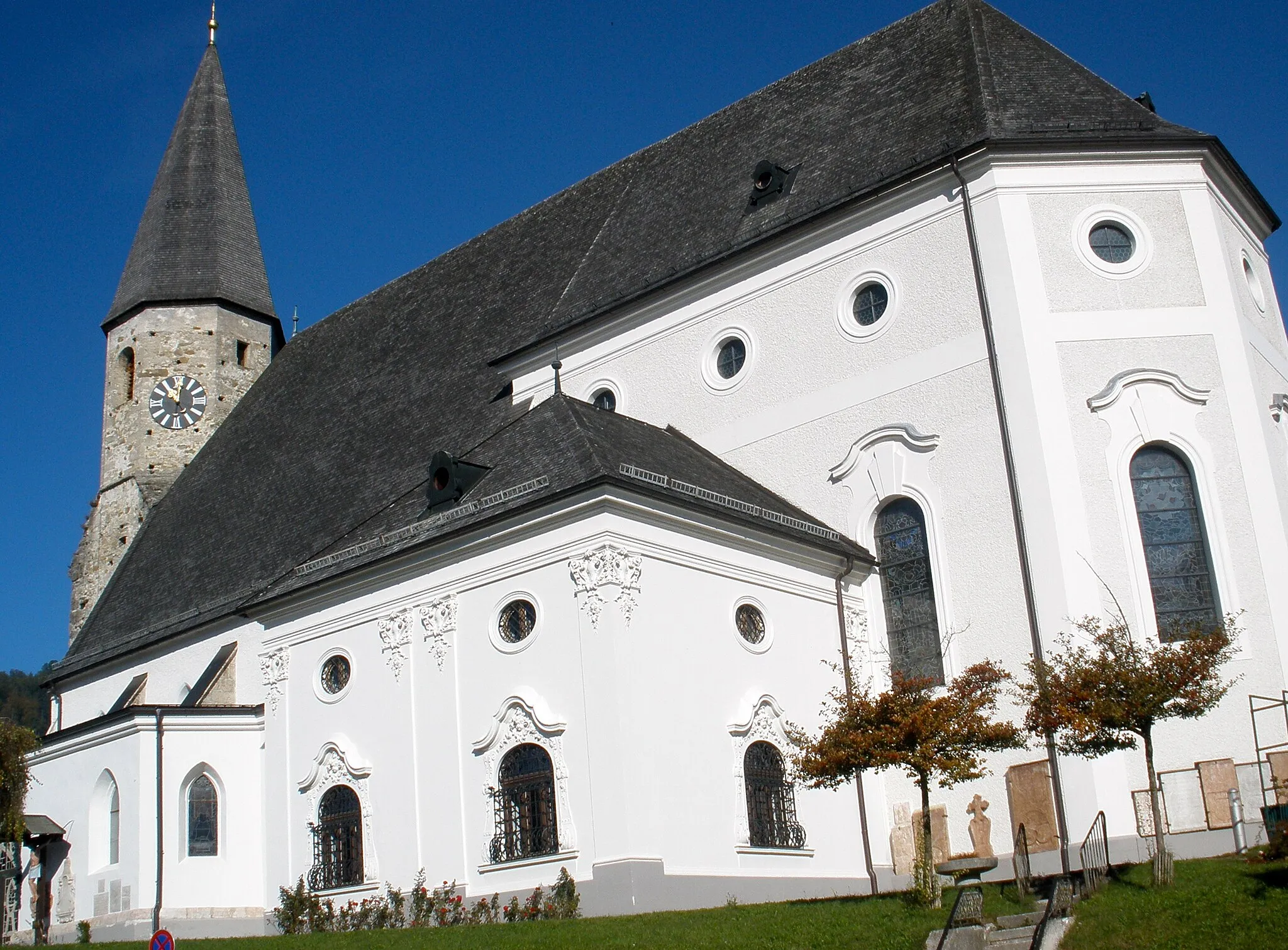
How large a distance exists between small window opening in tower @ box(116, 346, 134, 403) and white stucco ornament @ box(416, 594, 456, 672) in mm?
21292

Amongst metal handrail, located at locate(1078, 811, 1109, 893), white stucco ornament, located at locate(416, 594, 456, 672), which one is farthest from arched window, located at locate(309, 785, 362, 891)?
metal handrail, located at locate(1078, 811, 1109, 893)

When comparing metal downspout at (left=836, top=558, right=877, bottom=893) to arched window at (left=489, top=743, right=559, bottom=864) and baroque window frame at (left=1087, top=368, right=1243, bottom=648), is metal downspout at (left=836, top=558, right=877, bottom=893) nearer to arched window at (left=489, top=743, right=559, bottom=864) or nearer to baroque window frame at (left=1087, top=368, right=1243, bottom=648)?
baroque window frame at (left=1087, top=368, right=1243, bottom=648)

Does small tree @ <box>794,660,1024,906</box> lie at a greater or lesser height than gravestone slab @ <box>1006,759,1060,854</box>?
greater

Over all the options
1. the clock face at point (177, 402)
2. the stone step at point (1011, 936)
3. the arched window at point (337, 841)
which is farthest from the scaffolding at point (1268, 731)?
the clock face at point (177, 402)

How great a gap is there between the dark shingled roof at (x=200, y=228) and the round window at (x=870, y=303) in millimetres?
22478

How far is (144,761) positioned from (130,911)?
Answer: 105 inches

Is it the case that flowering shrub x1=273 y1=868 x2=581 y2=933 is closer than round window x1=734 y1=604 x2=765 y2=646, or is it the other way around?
flowering shrub x1=273 y1=868 x2=581 y2=933

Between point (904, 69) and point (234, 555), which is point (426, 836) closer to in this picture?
point (234, 555)

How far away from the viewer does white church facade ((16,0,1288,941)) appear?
67.8 feet

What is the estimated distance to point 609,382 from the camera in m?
28.6

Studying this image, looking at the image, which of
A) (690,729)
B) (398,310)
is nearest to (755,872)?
(690,729)

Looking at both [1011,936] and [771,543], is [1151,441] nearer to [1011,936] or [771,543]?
[771,543]

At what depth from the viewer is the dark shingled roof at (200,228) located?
41.3 m

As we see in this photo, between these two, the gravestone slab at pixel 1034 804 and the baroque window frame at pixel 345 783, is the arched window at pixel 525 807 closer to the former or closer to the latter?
the baroque window frame at pixel 345 783
